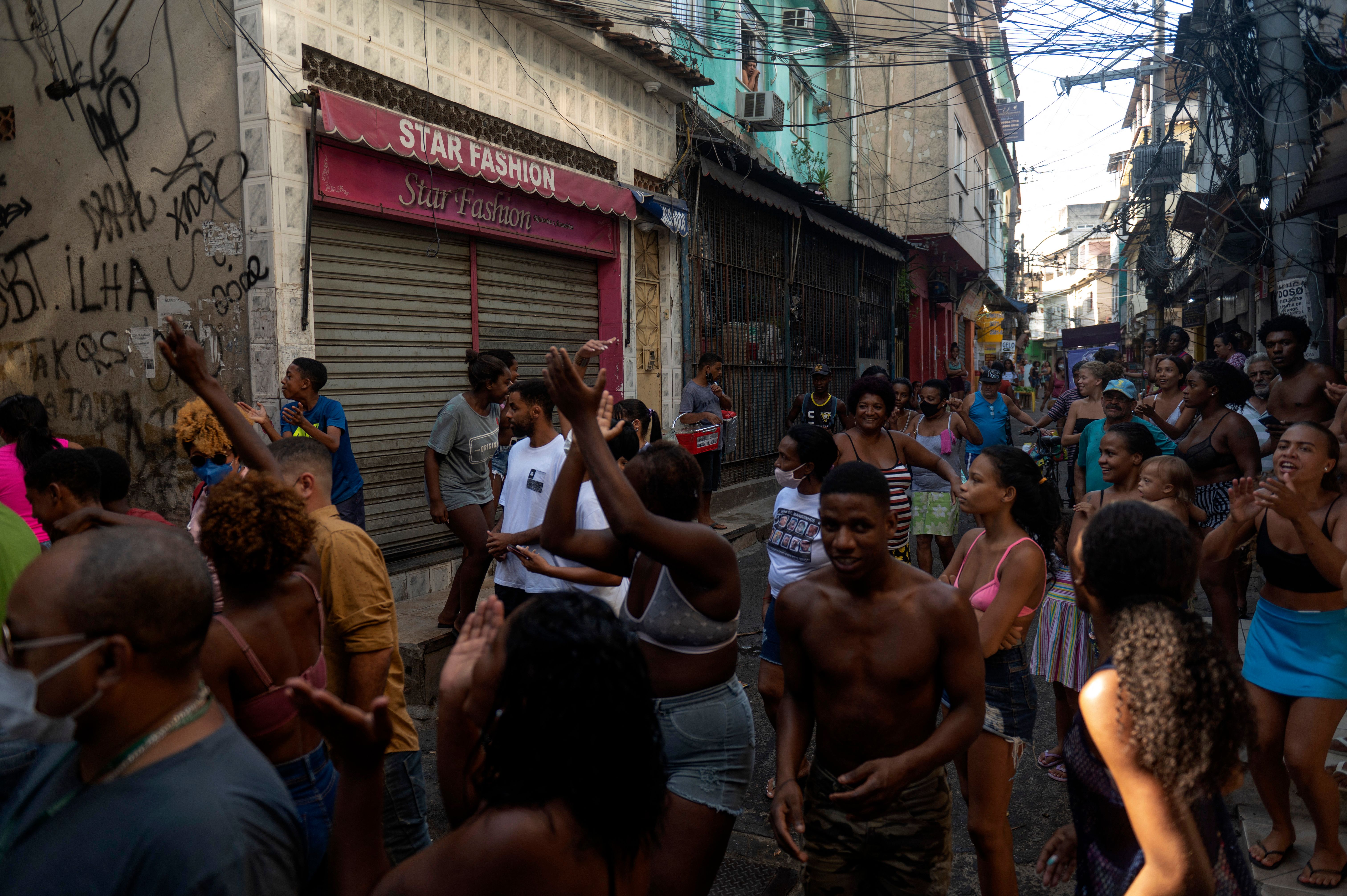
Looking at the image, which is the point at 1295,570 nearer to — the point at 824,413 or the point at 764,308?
the point at 824,413

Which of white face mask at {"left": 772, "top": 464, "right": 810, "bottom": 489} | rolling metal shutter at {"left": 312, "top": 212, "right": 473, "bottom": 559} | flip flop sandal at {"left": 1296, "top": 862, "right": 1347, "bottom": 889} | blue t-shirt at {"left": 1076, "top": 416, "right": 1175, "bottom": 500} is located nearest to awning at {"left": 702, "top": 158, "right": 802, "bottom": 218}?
rolling metal shutter at {"left": 312, "top": 212, "right": 473, "bottom": 559}

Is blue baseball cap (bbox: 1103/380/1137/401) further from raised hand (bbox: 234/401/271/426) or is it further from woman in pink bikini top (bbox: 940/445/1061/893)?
raised hand (bbox: 234/401/271/426)

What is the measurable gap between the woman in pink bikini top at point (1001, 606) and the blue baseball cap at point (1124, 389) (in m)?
4.52

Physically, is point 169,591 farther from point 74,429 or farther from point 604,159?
point 604,159

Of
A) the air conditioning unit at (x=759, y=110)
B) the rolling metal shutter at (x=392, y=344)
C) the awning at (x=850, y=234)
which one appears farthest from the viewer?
the awning at (x=850, y=234)

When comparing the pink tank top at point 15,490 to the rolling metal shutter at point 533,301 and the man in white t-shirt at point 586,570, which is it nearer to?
the man in white t-shirt at point 586,570

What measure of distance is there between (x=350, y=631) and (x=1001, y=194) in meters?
45.8

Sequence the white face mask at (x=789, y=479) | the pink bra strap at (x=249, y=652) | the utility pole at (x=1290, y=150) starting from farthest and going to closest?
the utility pole at (x=1290, y=150) → the white face mask at (x=789, y=479) → the pink bra strap at (x=249, y=652)

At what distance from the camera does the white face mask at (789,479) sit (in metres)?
4.57

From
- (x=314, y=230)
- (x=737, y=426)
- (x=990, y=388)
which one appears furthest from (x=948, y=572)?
(x=737, y=426)

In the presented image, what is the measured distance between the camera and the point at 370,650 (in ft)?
9.47

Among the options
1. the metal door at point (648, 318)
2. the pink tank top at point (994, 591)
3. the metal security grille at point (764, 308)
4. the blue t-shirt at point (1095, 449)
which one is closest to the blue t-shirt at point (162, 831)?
the pink tank top at point (994, 591)

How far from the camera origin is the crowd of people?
1528 mm

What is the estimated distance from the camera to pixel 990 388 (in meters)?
9.95
